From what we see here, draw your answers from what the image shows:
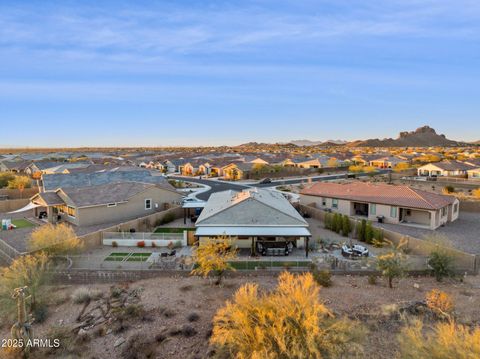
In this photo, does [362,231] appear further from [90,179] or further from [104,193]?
[90,179]

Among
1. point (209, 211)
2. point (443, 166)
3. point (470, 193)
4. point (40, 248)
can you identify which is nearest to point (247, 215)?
point (209, 211)

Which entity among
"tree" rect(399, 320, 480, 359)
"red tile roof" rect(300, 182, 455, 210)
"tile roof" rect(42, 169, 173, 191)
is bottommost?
"tree" rect(399, 320, 480, 359)

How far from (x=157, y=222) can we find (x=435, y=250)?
25631 millimetres

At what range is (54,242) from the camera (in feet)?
83.7

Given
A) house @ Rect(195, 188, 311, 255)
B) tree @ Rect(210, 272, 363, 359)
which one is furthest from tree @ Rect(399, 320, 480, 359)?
house @ Rect(195, 188, 311, 255)

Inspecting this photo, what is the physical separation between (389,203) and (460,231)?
6.73 meters

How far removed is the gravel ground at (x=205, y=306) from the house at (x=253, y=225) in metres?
4.98

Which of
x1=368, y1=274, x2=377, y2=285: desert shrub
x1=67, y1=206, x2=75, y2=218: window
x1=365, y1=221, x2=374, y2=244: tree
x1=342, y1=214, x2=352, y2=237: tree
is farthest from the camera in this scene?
x1=67, y1=206, x2=75, y2=218: window

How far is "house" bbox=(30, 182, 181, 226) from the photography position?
3756cm

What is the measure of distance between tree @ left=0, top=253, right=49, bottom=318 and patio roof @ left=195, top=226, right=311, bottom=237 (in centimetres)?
1108

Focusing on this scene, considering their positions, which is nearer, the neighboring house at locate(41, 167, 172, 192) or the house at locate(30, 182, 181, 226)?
the house at locate(30, 182, 181, 226)

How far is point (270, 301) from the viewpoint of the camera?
517 inches

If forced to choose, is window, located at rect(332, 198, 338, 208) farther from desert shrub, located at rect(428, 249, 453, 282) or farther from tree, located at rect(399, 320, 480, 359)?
tree, located at rect(399, 320, 480, 359)

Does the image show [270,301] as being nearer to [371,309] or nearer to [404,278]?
[371,309]
